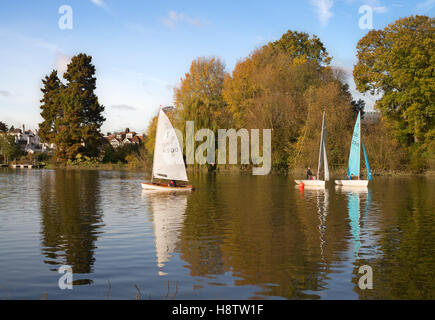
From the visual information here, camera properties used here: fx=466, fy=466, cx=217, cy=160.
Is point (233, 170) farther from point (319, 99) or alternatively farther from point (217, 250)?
point (217, 250)

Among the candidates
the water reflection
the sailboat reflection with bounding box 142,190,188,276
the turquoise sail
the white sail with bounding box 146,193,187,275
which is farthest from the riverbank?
the water reflection

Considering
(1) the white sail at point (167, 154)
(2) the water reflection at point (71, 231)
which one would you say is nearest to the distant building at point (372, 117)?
(1) the white sail at point (167, 154)

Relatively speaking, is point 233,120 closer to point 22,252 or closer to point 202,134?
point 202,134

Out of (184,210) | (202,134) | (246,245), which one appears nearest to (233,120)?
(202,134)

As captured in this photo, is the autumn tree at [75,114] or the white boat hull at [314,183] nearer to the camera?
the white boat hull at [314,183]

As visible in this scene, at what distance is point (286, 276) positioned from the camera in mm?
11805

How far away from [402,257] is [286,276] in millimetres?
4466

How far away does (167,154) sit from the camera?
3844 cm

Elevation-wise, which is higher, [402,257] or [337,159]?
[337,159]

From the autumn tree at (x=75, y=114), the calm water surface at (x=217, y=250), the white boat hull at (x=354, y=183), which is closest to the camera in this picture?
the calm water surface at (x=217, y=250)

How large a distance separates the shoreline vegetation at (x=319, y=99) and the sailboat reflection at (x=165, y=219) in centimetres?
3200

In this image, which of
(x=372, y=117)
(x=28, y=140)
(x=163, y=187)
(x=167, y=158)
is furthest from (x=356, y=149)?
(x=28, y=140)

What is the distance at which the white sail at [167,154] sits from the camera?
1484 inches

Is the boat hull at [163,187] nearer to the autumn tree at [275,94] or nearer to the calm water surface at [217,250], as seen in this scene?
the calm water surface at [217,250]
